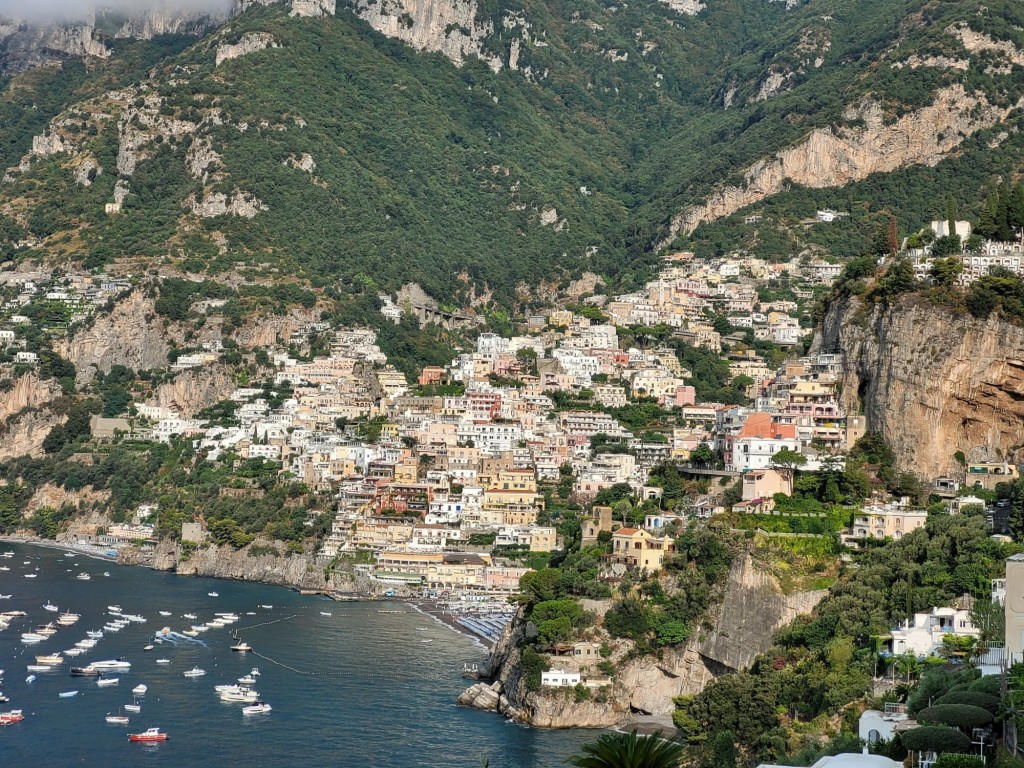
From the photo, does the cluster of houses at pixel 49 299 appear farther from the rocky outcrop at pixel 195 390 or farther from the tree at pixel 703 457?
the tree at pixel 703 457

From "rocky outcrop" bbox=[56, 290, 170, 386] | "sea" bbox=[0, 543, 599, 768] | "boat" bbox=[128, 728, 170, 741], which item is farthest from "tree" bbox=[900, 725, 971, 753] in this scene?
"rocky outcrop" bbox=[56, 290, 170, 386]

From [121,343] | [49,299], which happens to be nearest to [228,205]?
[49,299]

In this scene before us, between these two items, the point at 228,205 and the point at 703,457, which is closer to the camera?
the point at 703,457

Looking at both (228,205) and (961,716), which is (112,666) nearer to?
(961,716)

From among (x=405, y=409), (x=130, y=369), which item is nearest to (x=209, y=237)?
(x=130, y=369)

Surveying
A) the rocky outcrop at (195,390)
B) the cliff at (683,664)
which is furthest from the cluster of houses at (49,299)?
the cliff at (683,664)

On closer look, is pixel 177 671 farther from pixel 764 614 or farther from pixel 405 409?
pixel 405 409

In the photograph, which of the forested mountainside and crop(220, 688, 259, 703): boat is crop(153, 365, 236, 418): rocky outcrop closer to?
the forested mountainside
